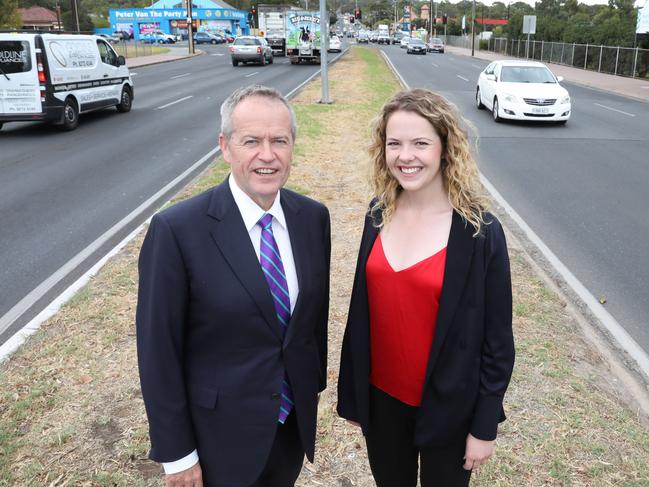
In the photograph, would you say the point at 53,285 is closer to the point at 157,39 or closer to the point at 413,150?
the point at 413,150

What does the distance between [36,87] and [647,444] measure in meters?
13.7

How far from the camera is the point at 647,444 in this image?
3.39 m

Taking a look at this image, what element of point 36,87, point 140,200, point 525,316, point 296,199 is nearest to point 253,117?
point 296,199

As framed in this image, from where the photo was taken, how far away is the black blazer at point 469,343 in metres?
2.18

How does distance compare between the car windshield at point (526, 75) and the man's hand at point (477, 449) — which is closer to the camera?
the man's hand at point (477, 449)

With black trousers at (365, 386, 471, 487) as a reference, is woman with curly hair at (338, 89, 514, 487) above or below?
above

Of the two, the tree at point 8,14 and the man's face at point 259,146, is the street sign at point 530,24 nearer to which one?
the tree at point 8,14

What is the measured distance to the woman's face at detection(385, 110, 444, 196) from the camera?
2268 millimetres

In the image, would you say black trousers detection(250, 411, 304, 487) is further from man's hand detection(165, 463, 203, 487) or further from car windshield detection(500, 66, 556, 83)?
car windshield detection(500, 66, 556, 83)

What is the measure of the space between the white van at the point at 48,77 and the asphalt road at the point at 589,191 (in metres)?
9.47

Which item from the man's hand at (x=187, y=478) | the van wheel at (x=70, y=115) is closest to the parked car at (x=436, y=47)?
the van wheel at (x=70, y=115)

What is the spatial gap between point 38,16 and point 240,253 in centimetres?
10465

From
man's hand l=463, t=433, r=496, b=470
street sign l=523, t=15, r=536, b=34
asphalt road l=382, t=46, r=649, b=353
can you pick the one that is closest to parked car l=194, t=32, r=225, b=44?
street sign l=523, t=15, r=536, b=34

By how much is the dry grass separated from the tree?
148 feet
